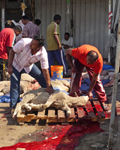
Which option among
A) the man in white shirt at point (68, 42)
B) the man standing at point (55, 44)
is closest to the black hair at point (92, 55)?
the man standing at point (55, 44)

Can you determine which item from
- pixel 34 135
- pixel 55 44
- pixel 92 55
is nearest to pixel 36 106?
pixel 34 135

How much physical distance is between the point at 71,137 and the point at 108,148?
0.79 metres

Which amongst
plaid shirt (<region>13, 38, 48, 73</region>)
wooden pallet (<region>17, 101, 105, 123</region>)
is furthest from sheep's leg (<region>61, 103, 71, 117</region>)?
plaid shirt (<region>13, 38, 48, 73</region>)

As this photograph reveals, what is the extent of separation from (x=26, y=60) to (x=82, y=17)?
5945 mm

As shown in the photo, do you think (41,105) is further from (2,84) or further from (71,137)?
(2,84)

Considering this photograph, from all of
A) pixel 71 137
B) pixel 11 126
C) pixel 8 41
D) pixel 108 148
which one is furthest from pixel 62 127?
pixel 8 41

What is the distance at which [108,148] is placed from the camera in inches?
110

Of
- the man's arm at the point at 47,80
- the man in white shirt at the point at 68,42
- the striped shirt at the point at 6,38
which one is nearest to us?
the man's arm at the point at 47,80

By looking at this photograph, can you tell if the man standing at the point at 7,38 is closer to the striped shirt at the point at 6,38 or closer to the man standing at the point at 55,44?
the striped shirt at the point at 6,38

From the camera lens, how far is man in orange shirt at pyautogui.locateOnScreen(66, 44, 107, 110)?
4062 millimetres

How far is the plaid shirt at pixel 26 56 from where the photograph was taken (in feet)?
13.6

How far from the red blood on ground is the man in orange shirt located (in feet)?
2.44

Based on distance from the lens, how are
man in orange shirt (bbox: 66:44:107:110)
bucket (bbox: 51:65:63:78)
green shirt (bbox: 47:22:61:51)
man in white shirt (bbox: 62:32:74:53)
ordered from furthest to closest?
man in white shirt (bbox: 62:32:74:53) → green shirt (bbox: 47:22:61:51) → bucket (bbox: 51:65:63:78) → man in orange shirt (bbox: 66:44:107:110)

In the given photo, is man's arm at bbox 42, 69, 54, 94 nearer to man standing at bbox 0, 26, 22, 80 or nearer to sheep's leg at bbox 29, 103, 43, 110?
sheep's leg at bbox 29, 103, 43, 110
